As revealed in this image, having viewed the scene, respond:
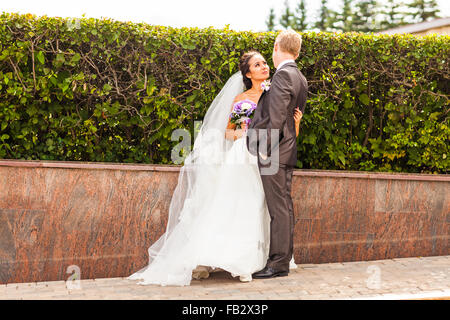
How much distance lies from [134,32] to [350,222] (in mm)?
3474

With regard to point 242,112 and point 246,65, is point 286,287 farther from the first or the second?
point 246,65

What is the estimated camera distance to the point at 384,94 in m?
7.18

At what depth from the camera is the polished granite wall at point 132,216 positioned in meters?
5.56

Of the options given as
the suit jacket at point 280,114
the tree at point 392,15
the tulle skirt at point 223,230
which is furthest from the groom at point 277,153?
the tree at point 392,15

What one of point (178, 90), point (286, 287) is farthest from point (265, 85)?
point (286, 287)

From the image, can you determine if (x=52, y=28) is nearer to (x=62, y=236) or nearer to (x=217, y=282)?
(x=62, y=236)

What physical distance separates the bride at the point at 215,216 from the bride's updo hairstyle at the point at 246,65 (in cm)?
27

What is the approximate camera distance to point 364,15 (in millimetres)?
54844

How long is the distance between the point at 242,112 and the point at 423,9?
54.0 meters

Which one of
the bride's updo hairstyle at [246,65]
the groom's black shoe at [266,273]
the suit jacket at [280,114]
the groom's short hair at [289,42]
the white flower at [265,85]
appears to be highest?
the groom's short hair at [289,42]

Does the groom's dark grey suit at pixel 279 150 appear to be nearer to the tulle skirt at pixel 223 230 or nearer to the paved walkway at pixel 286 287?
the tulle skirt at pixel 223 230

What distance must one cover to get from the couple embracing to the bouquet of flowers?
11 millimetres

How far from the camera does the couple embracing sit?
5.46 metres

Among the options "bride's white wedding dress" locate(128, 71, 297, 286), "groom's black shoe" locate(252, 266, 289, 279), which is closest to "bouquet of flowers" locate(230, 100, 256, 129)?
"bride's white wedding dress" locate(128, 71, 297, 286)
